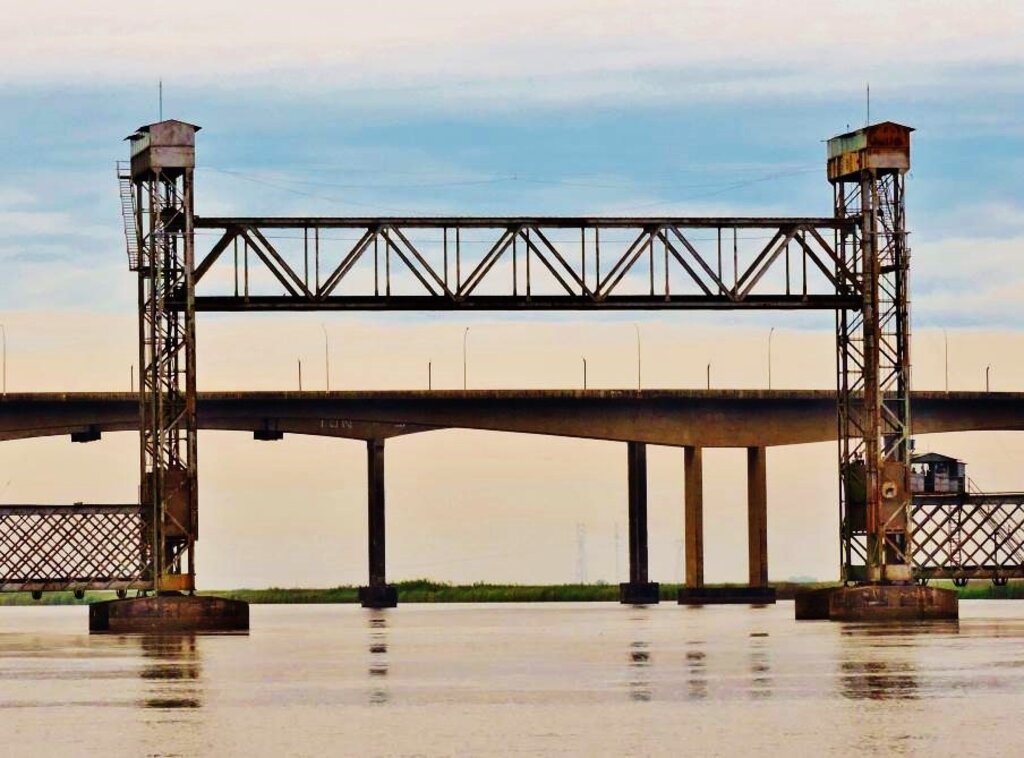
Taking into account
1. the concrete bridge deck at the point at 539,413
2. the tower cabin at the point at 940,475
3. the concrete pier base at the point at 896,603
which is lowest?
the concrete pier base at the point at 896,603

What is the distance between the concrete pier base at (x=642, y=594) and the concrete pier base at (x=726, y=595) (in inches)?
115

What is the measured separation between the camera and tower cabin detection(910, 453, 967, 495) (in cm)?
7606

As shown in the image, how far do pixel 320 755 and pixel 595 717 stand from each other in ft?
17.7

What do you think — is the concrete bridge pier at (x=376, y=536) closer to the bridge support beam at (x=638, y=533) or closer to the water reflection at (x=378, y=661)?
the bridge support beam at (x=638, y=533)

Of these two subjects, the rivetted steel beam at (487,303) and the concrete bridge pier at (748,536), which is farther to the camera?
the concrete bridge pier at (748,536)

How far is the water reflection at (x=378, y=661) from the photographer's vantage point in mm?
33281

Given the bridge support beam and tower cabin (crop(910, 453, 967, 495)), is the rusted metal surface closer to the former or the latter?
tower cabin (crop(910, 453, 967, 495))

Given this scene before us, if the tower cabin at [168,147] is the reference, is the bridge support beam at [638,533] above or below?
below

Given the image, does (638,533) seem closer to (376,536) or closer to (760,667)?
(376,536)

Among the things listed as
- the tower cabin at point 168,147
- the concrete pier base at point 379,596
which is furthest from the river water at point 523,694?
the concrete pier base at point 379,596

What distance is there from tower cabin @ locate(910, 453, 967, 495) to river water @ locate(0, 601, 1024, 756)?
59.6ft

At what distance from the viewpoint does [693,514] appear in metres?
110

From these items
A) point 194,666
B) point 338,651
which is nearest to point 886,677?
point 194,666

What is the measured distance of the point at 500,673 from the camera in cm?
3934
